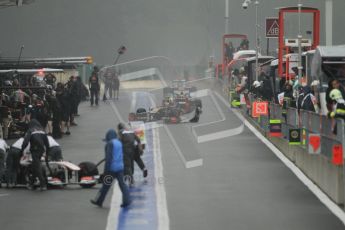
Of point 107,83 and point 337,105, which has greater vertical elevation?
point 337,105

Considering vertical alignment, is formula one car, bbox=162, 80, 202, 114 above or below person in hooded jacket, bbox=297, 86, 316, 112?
below

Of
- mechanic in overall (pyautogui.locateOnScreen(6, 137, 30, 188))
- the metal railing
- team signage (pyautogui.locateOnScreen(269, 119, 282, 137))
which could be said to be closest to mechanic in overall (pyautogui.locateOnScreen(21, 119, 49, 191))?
mechanic in overall (pyautogui.locateOnScreen(6, 137, 30, 188))

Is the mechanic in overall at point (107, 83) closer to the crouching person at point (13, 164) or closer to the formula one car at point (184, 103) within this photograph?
the formula one car at point (184, 103)

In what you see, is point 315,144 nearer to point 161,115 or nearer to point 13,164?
point 13,164

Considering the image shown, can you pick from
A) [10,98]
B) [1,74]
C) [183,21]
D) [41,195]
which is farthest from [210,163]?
[183,21]

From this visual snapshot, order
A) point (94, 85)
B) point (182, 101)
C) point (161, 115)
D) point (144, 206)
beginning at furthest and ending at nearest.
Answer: point (94, 85), point (182, 101), point (161, 115), point (144, 206)

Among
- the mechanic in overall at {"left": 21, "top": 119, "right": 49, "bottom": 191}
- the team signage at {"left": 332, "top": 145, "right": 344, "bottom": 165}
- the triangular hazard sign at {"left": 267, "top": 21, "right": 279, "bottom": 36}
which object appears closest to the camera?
the team signage at {"left": 332, "top": 145, "right": 344, "bottom": 165}

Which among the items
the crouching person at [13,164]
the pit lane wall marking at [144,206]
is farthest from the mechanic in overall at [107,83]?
the crouching person at [13,164]

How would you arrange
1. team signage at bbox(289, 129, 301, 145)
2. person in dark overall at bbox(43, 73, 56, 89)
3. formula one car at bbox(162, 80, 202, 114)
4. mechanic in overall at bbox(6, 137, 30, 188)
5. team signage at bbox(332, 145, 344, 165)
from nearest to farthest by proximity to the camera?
team signage at bbox(332, 145, 344, 165), mechanic in overall at bbox(6, 137, 30, 188), team signage at bbox(289, 129, 301, 145), formula one car at bbox(162, 80, 202, 114), person in dark overall at bbox(43, 73, 56, 89)

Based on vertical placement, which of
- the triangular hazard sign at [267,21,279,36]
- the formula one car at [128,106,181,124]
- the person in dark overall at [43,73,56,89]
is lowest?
the formula one car at [128,106,181,124]

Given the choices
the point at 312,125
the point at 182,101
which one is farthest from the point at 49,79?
the point at 312,125

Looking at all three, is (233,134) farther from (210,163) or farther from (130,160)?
(130,160)

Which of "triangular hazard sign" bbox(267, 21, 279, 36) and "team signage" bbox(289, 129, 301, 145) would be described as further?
"triangular hazard sign" bbox(267, 21, 279, 36)

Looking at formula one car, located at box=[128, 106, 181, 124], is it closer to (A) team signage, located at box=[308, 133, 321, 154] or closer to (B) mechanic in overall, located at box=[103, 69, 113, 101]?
(B) mechanic in overall, located at box=[103, 69, 113, 101]
